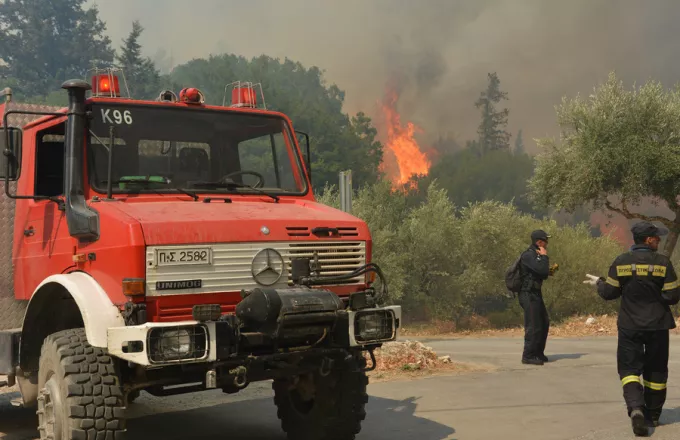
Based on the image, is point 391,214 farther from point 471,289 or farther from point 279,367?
point 279,367

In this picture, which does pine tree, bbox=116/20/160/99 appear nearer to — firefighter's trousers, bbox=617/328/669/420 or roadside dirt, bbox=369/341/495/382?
roadside dirt, bbox=369/341/495/382

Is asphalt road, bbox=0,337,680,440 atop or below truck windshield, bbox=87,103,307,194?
below

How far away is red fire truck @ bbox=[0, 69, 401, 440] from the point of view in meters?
5.07

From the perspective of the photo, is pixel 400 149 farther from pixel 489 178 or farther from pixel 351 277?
pixel 351 277

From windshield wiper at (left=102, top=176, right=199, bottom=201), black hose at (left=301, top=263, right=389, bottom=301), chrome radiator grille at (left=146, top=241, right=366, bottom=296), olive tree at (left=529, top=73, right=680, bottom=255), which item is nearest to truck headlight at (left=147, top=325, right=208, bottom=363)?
chrome radiator grille at (left=146, top=241, right=366, bottom=296)

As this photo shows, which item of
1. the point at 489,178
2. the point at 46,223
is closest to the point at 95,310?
the point at 46,223

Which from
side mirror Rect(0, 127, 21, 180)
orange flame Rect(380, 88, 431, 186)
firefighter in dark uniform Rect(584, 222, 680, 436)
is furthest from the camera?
orange flame Rect(380, 88, 431, 186)

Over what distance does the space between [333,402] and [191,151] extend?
2.27 meters

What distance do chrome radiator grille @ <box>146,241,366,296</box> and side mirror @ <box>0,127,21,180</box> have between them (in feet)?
4.59

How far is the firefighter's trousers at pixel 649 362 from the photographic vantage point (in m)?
6.70

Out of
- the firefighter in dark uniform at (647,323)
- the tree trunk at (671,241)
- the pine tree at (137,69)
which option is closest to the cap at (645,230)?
the firefighter in dark uniform at (647,323)

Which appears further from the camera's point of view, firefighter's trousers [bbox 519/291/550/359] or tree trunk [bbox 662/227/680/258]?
tree trunk [bbox 662/227/680/258]

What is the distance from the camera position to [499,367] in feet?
33.9

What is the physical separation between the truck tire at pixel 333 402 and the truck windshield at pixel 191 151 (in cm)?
155
